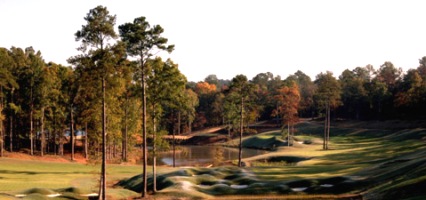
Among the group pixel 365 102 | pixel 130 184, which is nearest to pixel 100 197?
pixel 130 184

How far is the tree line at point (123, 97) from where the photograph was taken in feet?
102

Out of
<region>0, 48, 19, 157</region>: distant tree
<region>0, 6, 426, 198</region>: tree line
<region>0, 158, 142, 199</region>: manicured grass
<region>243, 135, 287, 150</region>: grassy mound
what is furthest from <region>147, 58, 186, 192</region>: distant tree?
<region>243, 135, 287, 150</region>: grassy mound

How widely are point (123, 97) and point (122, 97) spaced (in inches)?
20.9

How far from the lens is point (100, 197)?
3303 cm

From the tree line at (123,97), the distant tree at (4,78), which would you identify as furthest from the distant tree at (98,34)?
the distant tree at (4,78)

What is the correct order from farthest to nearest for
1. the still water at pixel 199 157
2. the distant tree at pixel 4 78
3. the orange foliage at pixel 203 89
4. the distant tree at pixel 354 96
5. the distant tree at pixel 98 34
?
the orange foliage at pixel 203 89
the distant tree at pixel 354 96
the still water at pixel 199 157
the distant tree at pixel 4 78
the distant tree at pixel 98 34

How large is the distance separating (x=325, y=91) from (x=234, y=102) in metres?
27.9

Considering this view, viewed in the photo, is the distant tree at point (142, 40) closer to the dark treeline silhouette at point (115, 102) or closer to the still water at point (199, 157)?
the dark treeline silhouette at point (115, 102)

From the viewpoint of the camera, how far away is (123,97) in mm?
59938

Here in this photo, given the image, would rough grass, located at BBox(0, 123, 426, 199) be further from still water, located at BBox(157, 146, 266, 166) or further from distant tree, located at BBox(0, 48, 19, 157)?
still water, located at BBox(157, 146, 266, 166)

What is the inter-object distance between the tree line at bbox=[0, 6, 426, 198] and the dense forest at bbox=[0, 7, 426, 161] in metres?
0.09

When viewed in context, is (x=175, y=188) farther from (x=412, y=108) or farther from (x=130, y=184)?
(x=412, y=108)

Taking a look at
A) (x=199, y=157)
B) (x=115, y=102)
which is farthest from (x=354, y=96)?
(x=115, y=102)

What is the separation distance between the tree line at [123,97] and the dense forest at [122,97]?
0.09 m
